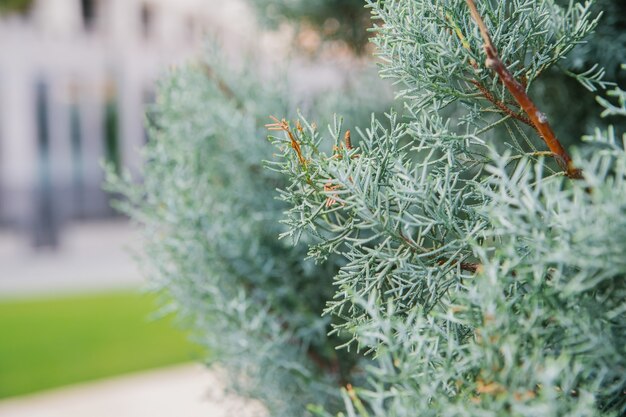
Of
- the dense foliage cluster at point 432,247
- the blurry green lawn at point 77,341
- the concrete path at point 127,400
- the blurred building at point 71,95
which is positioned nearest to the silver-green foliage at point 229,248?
the dense foliage cluster at point 432,247

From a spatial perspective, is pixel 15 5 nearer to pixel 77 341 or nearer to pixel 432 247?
pixel 77 341

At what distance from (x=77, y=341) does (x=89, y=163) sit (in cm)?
1029

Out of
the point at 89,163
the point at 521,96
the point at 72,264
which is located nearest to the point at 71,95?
the point at 89,163

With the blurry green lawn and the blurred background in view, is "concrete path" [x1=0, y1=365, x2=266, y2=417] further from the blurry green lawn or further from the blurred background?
the blurry green lawn

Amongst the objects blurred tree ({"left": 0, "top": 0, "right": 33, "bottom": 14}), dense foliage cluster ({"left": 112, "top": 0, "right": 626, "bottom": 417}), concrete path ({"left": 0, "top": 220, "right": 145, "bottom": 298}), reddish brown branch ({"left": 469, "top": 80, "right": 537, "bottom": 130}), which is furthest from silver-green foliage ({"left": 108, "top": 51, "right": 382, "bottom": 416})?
blurred tree ({"left": 0, "top": 0, "right": 33, "bottom": 14})

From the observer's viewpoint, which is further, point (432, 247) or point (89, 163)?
point (89, 163)

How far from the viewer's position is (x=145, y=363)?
273 inches

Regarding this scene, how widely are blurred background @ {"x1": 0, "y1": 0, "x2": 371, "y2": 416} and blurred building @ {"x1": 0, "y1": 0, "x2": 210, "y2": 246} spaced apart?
3 cm

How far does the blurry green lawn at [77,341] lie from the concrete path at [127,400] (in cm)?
41

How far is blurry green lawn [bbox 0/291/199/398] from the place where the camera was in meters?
6.58

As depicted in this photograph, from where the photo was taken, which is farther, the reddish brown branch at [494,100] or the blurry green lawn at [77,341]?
the blurry green lawn at [77,341]

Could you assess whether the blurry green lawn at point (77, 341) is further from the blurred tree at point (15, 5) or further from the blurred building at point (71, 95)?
the blurred tree at point (15, 5)

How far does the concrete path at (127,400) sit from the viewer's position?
207 inches

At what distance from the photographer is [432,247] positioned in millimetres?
1587
